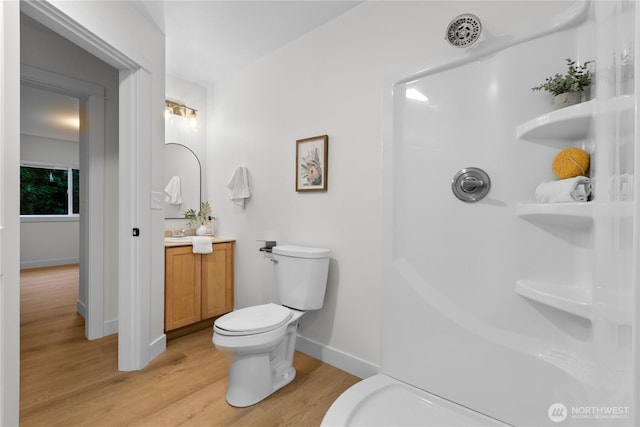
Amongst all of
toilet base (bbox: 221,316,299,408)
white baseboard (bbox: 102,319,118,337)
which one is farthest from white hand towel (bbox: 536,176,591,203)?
white baseboard (bbox: 102,319,118,337)

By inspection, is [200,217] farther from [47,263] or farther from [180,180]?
[47,263]

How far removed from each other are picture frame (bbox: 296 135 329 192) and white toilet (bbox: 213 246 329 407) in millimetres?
484

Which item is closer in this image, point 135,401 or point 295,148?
point 135,401

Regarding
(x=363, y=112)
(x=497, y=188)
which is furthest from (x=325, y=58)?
(x=497, y=188)

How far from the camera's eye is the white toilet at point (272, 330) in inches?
63.1

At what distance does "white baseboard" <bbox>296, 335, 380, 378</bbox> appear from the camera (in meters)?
1.90

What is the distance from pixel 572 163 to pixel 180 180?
300 centimetres

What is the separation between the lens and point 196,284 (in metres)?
2.55

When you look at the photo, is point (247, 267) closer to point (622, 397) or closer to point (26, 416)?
point (26, 416)

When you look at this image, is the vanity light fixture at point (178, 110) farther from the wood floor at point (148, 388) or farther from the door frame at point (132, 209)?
the wood floor at point (148, 388)

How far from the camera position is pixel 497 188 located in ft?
3.98

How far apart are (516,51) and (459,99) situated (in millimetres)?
246

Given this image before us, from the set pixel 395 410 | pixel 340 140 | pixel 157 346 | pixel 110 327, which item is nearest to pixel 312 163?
pixel 340 140

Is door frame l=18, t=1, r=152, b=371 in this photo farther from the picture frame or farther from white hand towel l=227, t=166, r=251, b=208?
the picture frame
